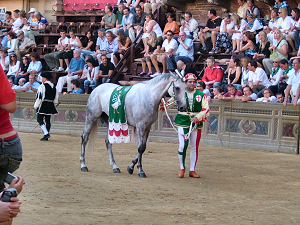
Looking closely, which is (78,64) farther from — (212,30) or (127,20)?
(212,30)

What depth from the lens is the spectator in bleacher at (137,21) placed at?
18.1 m

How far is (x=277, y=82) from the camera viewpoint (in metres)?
13.1

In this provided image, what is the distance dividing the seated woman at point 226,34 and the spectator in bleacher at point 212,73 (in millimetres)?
1465

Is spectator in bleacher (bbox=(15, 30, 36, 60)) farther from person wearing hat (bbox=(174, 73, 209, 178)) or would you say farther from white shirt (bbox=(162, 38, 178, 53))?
person wearing hat (bbox=(174, 73, 209, 178))

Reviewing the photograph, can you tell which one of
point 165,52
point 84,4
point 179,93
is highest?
point 84,4

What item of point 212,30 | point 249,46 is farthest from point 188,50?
point 249,46

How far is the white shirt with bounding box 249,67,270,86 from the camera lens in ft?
44.4

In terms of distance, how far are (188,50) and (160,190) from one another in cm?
931

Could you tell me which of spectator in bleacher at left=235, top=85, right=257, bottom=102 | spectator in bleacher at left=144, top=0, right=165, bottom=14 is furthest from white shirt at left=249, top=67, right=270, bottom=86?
spectator in bleacher at left=144, top=0, right=165, bottom=14

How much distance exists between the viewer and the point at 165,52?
52.6ft

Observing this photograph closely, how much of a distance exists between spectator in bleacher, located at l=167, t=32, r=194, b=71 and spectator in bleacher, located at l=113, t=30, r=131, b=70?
2465mm

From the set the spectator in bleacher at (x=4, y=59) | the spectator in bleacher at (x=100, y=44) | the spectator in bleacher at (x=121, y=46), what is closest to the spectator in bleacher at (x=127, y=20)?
the spectator in bleacher at (x=121, y=46)

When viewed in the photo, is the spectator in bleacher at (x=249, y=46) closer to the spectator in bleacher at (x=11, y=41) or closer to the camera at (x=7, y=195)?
the spectator in bleacher at (x=11, y=41)

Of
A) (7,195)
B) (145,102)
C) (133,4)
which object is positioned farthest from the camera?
(133,4)
